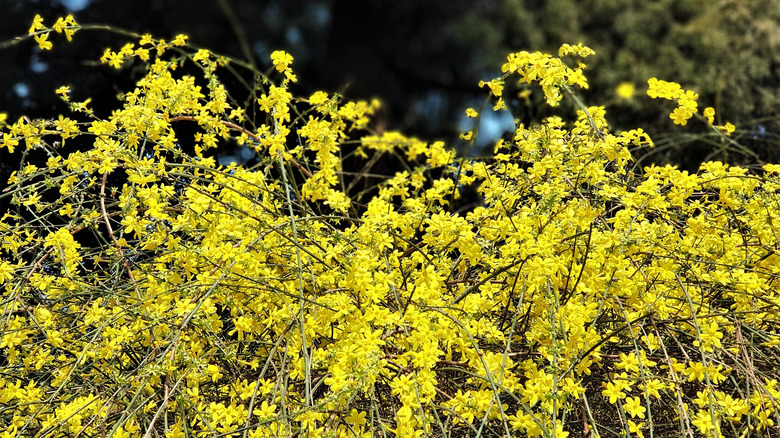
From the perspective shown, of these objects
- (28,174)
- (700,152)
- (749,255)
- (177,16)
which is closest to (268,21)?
(177,16)

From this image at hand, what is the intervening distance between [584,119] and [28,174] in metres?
1.49

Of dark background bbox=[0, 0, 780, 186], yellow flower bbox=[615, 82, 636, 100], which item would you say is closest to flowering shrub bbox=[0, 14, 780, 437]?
yellow flower bbox=[615, 82, 636, 100]

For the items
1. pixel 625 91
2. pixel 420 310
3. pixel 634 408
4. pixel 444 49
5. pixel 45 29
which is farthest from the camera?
pixel 444 49

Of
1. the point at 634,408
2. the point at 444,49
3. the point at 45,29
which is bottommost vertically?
the point at 634,408

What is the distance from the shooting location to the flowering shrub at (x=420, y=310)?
1.73 meters

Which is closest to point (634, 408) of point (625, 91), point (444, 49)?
point (625, 91)

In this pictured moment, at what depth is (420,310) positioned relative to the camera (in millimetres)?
1877

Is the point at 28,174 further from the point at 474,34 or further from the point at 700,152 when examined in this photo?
the point at 474,34

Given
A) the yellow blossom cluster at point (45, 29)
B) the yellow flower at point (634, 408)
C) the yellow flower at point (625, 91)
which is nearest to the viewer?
the yellow flower at point (634, 408)

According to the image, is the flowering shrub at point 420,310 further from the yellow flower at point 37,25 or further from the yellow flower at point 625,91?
the yellow flower at point 625,91

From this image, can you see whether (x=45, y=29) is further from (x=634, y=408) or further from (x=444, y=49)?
(x=444, y=49)

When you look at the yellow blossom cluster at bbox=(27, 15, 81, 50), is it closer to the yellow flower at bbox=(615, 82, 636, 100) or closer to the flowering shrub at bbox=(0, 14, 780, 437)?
the flowering shrub at bbox=(0, 14, 780, 437)

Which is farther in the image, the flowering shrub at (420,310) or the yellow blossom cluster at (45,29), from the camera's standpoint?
the yellow blossom cluster at (45,29)

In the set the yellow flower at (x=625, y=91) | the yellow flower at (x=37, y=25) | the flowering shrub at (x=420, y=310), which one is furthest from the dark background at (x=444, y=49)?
the flowering shrub at (x=420, y=310)
